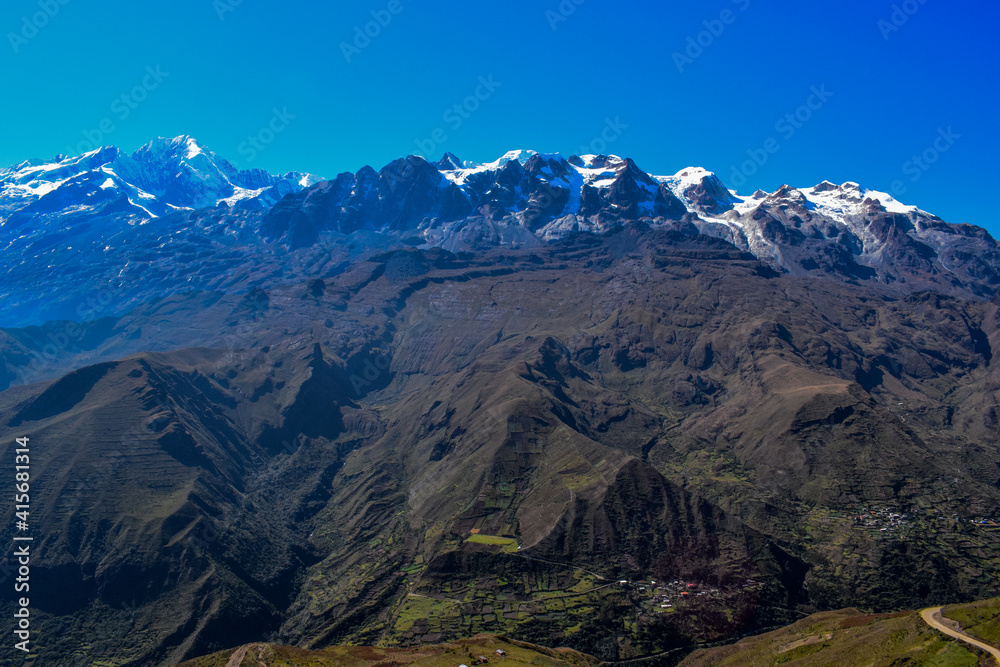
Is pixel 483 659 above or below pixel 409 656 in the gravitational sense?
above

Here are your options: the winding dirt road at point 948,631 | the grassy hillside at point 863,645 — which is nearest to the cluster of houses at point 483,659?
the grassy hillside at point 863,645

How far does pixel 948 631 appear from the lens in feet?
429

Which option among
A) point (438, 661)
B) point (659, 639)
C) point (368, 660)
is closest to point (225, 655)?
point (368, 660)

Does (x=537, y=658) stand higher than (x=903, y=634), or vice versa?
(x=903, y=634)

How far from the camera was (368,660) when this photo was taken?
170125 millimetres

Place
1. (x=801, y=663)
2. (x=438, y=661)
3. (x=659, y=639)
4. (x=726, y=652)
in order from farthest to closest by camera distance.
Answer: (x=659, y=639), (x=726, y=652), (x=438, y=661), (x=801, y=663)

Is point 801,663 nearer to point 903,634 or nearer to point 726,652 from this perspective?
point 903,634

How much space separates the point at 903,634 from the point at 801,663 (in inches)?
907

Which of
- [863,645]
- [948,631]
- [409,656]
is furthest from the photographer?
[409,656]

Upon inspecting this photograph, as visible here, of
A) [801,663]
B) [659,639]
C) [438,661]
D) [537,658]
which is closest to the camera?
[801,663]

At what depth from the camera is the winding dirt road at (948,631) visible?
11899 cm

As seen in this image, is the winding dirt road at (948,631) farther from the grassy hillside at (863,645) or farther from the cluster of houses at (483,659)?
the cluster of houses at (483,659)

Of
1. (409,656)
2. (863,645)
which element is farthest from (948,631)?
(409,656)

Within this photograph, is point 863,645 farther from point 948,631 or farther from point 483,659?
point 483,659
